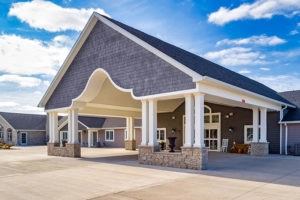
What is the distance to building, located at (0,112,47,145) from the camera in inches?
1571

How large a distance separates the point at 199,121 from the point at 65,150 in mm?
10568

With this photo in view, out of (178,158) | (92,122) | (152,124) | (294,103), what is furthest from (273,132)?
(92,122)

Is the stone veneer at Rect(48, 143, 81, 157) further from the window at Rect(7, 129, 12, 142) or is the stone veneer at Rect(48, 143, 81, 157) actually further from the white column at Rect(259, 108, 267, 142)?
the window at Rect(7, 129, 12, 142)

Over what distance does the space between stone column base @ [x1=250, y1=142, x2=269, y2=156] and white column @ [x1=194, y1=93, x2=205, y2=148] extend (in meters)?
8.08

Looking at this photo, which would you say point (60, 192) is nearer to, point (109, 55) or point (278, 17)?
point (109, 55)

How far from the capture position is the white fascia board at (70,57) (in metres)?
16.9

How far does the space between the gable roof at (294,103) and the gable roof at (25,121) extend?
34097mm

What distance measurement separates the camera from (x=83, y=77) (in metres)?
17.3

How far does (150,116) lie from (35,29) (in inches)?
313

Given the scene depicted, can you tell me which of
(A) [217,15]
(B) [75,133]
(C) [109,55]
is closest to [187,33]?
(A) [217,15]

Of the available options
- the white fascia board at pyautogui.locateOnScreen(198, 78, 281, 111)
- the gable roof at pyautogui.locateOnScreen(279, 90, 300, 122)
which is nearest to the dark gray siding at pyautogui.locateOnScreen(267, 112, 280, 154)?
the gable roof at pyautogui.locateOnScreen(279, 90, 300, 122)

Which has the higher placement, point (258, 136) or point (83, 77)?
point (83, 77)

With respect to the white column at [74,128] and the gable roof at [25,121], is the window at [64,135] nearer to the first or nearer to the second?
the gable roof at [25,121]

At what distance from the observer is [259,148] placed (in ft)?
59.7
